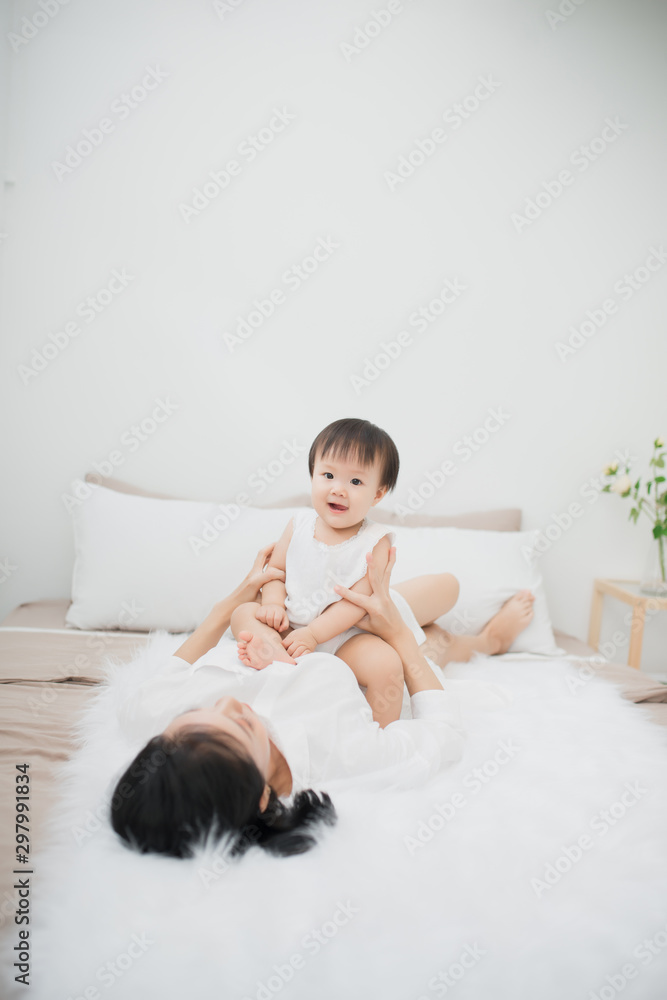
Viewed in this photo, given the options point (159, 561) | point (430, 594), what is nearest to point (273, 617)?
point (430, 594)

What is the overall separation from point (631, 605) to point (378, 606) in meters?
1.29

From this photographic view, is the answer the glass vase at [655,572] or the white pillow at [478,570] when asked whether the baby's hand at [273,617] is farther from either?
the glass vase at [655,572]

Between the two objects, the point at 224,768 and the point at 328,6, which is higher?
the point at 328,6

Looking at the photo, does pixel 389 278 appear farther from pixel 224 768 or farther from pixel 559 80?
pixel 224 768

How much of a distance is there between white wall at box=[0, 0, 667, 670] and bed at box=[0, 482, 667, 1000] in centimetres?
129

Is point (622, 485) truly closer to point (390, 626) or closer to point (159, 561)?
point (390, 626)

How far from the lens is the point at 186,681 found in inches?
47.1

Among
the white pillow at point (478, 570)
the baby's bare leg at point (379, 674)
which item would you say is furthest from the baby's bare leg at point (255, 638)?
the white pillow at point (478, 570)

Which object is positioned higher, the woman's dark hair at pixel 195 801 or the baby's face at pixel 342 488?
the baby's face at pixel 342 488

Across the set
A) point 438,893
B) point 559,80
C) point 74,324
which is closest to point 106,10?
point 74,324

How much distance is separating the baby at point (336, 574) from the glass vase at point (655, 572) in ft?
3.51

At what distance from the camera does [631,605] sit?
2.25 meters

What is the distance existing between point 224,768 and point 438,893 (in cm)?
30

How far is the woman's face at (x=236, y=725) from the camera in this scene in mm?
885
